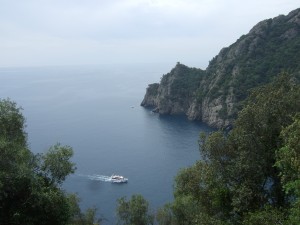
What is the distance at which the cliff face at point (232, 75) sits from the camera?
124688 millimetres

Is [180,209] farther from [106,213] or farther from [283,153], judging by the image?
[106,213]

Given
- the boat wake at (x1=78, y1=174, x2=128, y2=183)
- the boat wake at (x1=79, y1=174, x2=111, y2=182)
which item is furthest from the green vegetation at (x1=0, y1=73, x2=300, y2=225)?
the boat wake at (x1=79, y1=174, x2=111, y2=182)

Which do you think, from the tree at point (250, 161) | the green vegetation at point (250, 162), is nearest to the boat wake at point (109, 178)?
the green vegetation at point (250, 162)

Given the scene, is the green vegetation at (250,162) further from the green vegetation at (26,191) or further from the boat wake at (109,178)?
the boat wake at (109,178)


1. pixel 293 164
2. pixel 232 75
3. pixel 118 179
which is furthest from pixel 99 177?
pixel 293 164

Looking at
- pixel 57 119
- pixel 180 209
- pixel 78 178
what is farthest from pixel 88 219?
pixel 57 119

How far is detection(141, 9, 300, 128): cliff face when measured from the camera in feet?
409

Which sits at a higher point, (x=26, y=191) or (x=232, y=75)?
(x=232, y=75)

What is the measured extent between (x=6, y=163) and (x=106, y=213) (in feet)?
171

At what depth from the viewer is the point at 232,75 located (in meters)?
138

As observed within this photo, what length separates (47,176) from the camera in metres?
23.3

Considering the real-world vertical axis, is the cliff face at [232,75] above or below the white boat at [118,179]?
above

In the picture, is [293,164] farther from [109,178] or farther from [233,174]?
[109,178]

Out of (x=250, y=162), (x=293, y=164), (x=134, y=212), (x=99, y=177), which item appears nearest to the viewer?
(x=293, y=164)
